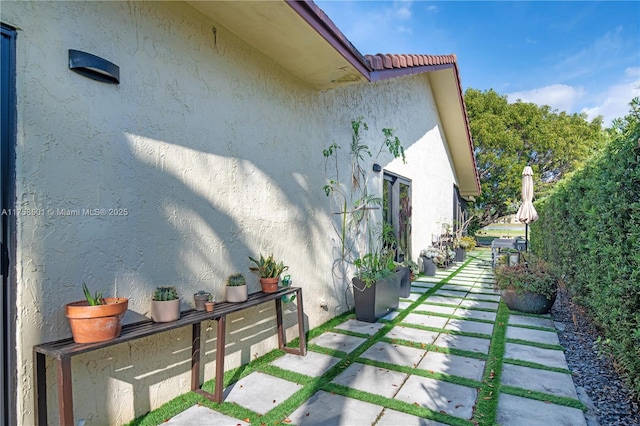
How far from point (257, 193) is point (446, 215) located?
34.0 ft

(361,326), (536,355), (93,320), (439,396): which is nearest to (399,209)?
(361,326)

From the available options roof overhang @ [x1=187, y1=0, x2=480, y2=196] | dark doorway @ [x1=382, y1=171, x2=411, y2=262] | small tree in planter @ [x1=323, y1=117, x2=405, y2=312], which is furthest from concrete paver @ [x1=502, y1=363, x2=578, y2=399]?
dark doorway @ [x1=382, y1=171, x2=411, y2=262]

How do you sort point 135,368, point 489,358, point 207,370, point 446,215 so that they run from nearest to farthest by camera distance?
point 135,368 < point 207,370 < point 489,358 < point 446,215

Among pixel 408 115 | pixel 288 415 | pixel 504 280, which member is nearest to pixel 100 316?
pixel 288 415

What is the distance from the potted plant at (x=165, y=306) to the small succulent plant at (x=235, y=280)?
67cm

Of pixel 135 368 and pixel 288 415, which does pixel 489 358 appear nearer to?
pixel 288 415

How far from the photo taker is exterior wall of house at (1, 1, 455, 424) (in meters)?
1.99

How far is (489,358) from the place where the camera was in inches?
141

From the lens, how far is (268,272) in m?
3.58

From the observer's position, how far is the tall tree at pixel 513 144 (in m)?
18.8

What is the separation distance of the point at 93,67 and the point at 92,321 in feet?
5.00

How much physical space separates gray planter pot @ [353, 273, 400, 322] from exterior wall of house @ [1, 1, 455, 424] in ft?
3.09

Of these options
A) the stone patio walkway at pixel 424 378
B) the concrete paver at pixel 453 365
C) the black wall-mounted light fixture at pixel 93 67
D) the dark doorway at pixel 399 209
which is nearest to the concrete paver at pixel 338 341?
the stone patio walkway at pixel 424 378

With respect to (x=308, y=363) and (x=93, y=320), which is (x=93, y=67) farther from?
(x=308, y=363)
